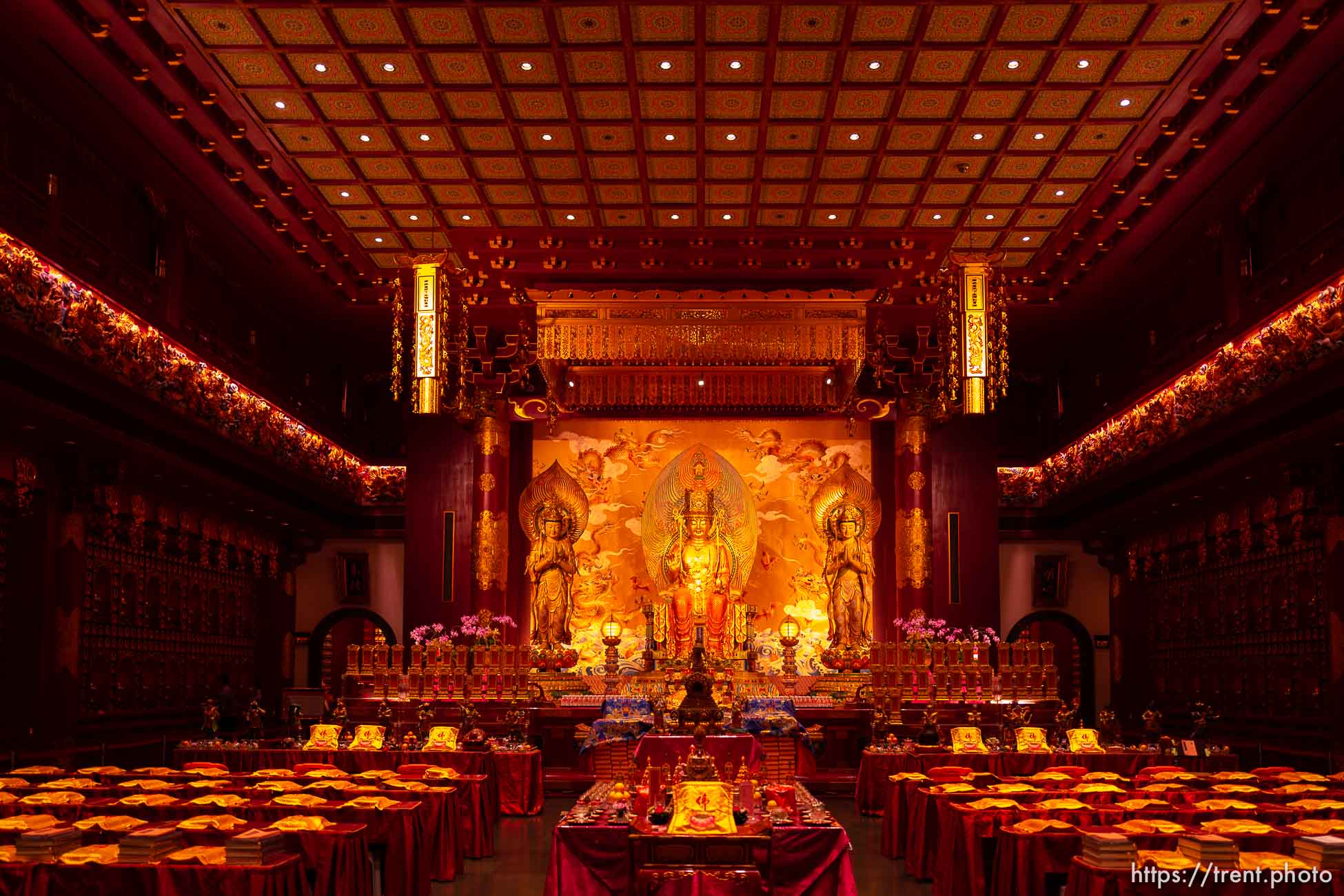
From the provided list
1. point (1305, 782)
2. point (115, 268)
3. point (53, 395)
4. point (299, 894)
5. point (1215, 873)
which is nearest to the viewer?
point (1215, 873)

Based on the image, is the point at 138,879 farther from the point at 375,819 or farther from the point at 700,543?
the point at 700,543

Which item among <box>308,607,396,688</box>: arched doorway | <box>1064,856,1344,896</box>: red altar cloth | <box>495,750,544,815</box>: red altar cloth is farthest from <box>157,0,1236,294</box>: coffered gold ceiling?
<box>1064,856,1344,896</box>: red altar cloth

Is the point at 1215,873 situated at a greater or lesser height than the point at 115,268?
lesser

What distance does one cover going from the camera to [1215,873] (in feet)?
15.9

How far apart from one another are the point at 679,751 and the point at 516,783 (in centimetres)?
354

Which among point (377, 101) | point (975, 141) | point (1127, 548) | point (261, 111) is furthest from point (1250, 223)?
point (261, 111)

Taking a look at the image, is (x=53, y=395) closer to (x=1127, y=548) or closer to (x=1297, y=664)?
(x=1297, y=664)

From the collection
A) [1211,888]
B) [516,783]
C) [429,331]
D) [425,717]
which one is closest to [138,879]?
[1211,888]

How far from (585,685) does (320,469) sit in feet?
15.5

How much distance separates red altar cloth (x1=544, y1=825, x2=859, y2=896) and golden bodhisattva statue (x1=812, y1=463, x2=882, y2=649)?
1003cm

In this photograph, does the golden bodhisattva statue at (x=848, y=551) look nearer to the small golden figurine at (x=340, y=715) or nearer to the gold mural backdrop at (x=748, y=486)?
the gold mural backdrop at (x=748, y=486)

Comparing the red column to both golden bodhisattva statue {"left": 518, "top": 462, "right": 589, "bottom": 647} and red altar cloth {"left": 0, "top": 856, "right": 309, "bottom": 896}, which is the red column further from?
red altar cloth {"left": 0, "top": 856, "right": 309, "bottom": 896}

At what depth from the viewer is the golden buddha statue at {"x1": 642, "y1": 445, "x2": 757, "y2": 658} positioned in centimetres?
1558

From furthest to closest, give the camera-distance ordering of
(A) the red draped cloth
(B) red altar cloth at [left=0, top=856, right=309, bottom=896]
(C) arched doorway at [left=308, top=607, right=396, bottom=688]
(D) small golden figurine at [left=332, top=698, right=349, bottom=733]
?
(C) arched doorway at [left=308, top=607, right=396, bottom=688] → (D) small golden figurine at [left=332, top=698, right=349, bottom=733] → (A) the red draped cloth → (B) red altar cloth at [left=0, top=856, right=309, bottom=896]
